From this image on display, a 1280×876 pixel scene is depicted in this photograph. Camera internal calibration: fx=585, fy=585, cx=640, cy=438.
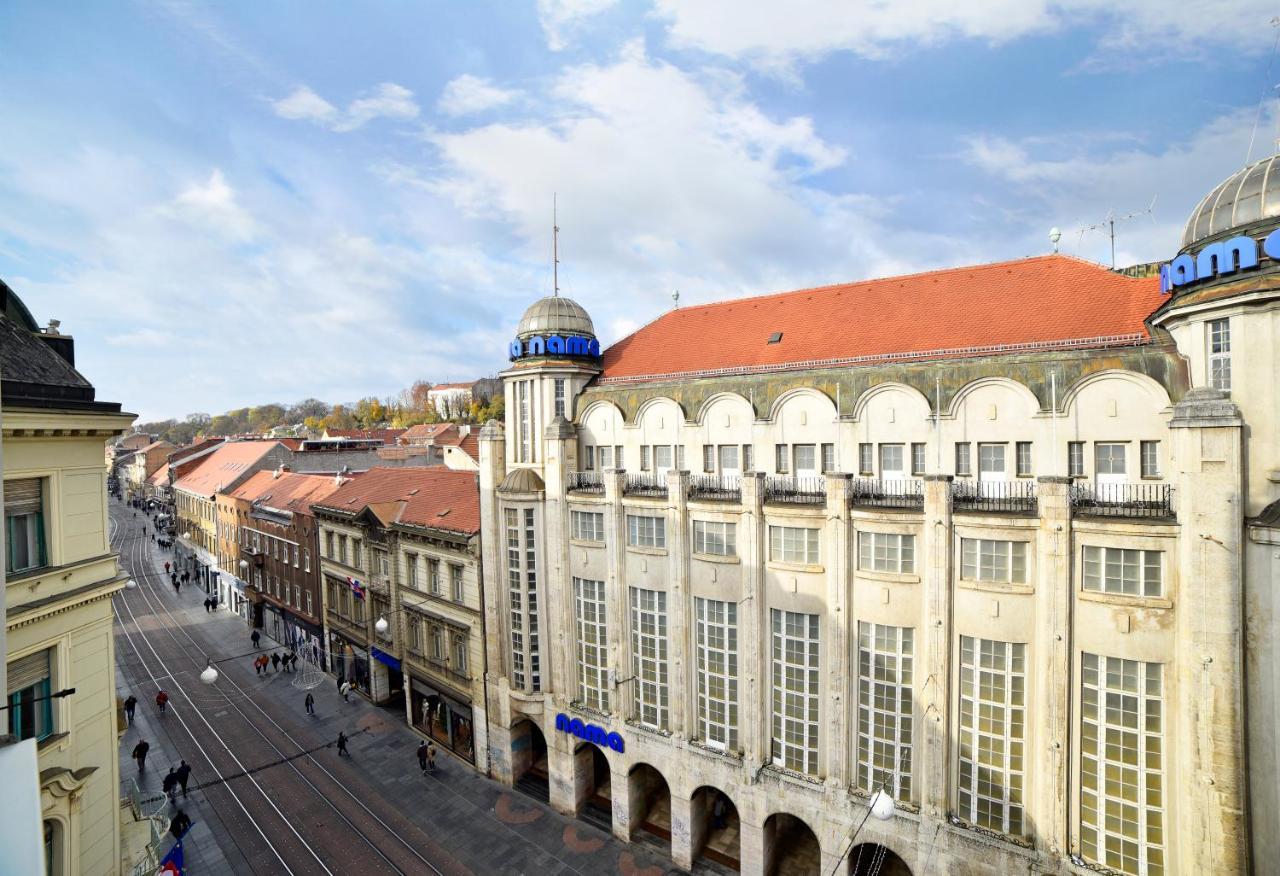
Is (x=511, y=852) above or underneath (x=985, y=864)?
underneath

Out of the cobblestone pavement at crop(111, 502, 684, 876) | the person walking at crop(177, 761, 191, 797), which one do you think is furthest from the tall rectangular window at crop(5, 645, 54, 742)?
the person walking at crop(177, 761, 191, 797)

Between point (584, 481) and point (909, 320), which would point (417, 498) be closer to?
point (584, 481)

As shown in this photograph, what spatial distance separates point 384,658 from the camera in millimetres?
37938

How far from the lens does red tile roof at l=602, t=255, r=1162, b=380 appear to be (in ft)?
71.4

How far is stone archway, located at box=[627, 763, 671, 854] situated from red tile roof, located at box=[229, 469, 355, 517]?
31028mm

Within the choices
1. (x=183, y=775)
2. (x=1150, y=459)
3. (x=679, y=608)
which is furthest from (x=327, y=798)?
(x=1150, y=459)

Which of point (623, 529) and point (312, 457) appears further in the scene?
point (312, 457)

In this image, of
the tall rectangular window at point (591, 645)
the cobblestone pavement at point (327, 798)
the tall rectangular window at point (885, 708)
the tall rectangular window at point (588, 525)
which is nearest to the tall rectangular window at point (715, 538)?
the tall rectangular window at point (588, 525)

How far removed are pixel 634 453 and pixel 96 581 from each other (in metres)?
19.7

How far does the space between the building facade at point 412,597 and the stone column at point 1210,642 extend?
28.1 m

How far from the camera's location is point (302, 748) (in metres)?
34.1

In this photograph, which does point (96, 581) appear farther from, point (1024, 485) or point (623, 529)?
point (1024, 485)

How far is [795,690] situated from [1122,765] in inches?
391

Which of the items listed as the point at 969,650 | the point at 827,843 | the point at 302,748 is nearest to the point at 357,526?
the point at 302,748
